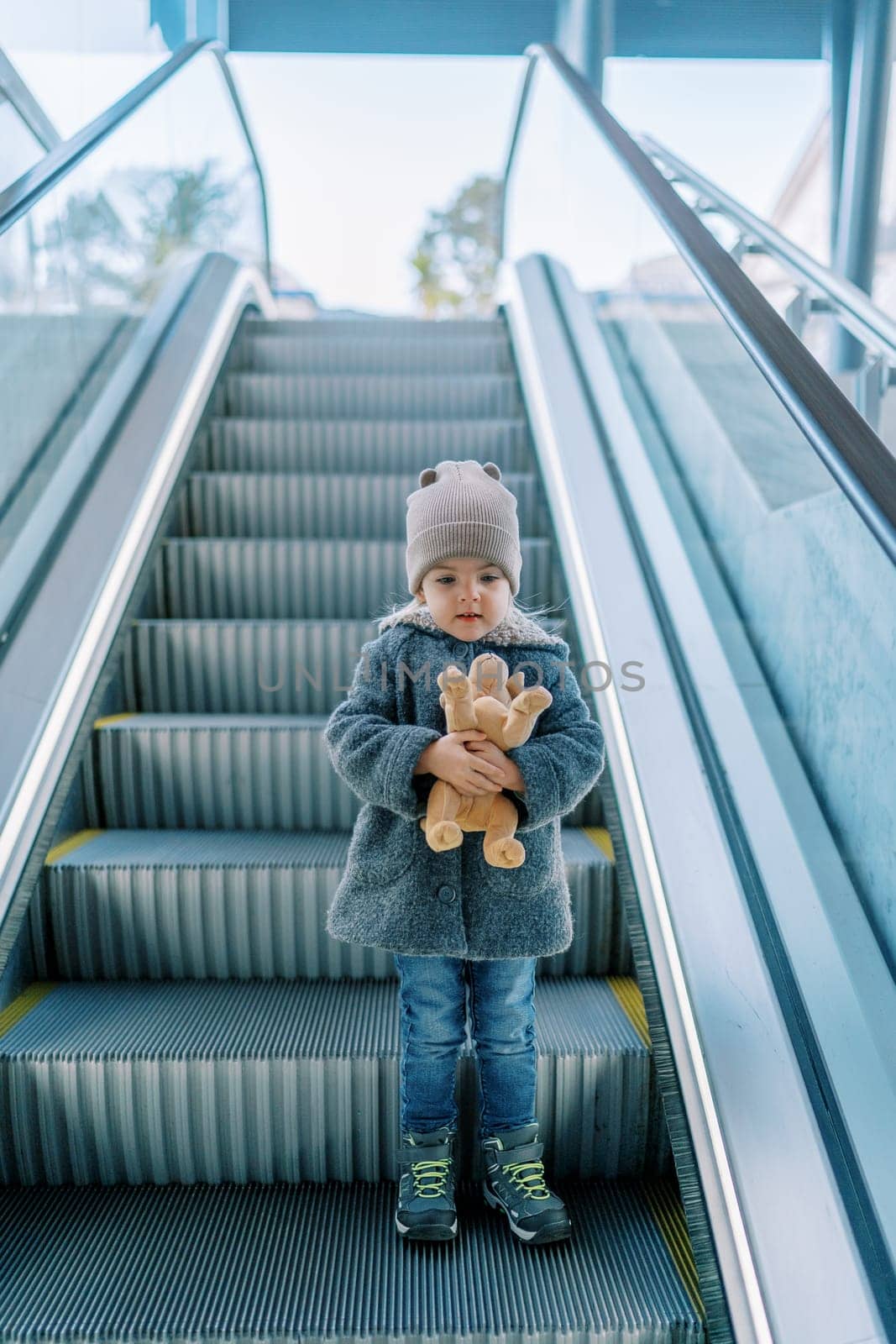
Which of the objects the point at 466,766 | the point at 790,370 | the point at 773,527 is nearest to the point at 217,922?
the point at 466,766

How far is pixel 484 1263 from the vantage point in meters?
1.48

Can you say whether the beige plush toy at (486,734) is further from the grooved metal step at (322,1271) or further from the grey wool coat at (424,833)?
the grooved metal step at (322,1271)

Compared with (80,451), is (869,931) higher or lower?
lower

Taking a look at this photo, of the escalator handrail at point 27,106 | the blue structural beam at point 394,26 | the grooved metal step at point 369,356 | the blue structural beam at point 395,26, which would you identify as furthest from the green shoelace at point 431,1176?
the blue structural beam at point 394,26

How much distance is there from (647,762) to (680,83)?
5.17 meters

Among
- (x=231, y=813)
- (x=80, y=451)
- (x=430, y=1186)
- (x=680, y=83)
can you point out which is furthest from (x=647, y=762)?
(x=680, y=83)

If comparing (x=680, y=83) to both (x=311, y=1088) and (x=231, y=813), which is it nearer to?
(x=231, y=813)

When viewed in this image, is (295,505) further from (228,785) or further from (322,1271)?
(322,1271)

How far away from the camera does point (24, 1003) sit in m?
1.89

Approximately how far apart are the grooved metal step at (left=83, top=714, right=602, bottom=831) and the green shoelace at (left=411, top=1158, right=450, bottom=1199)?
923 millimetres

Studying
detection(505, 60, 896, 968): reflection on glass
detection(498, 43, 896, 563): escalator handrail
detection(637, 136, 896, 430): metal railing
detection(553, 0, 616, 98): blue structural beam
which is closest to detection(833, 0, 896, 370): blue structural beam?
detection(505, 60, 896, 968): reflection on glass

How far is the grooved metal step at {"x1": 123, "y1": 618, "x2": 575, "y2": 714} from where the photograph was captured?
265 cm

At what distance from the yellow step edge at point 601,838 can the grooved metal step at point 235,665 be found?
0.59m

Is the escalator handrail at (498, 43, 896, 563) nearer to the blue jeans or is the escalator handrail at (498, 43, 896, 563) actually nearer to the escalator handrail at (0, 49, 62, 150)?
the blue jeans
